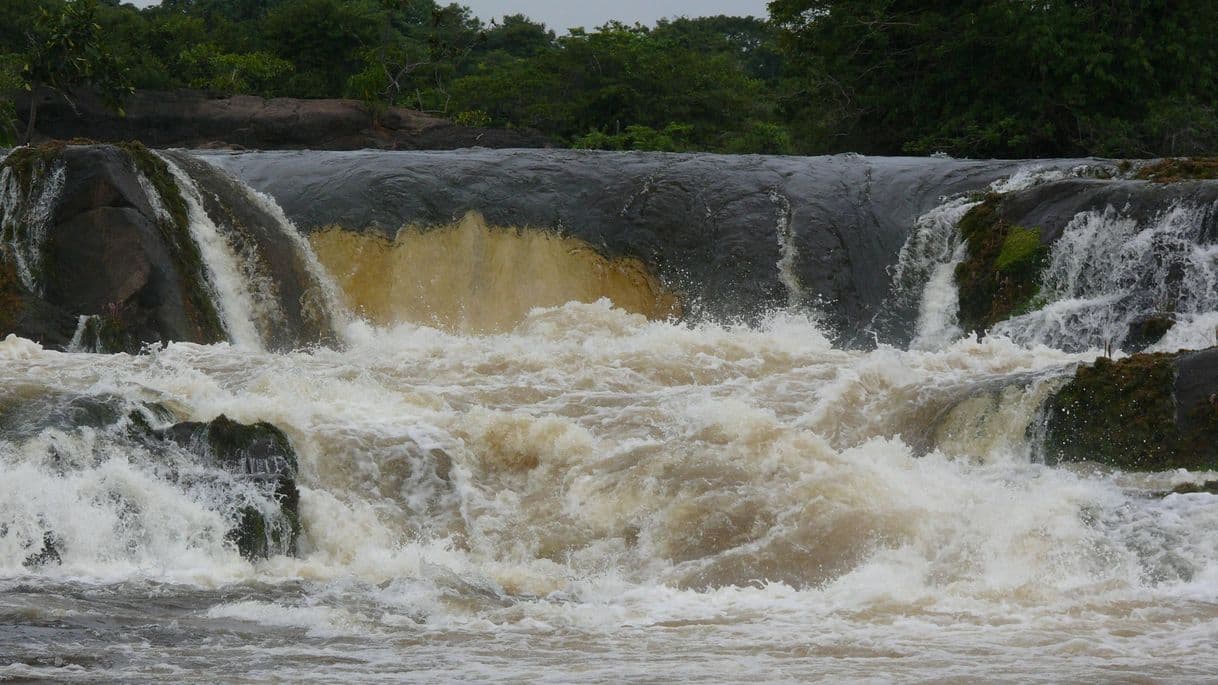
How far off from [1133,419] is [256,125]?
27.9 meters

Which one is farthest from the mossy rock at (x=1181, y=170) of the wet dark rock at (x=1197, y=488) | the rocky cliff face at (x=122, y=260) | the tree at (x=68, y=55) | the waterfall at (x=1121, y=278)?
the tree at (x=68, y=55)

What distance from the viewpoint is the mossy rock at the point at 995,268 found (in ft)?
49.9

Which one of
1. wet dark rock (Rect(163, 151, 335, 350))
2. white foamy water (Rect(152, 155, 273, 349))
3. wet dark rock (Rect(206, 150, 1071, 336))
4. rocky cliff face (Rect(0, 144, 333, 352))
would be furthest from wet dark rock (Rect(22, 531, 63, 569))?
wet dark rock (Rect(206, 150, 1071, 336))

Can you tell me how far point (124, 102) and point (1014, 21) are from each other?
21.3m

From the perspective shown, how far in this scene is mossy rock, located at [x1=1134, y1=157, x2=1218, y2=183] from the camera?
15.9 metres

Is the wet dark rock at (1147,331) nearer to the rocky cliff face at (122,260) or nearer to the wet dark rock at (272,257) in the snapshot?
the wet dark rock at (272,257)

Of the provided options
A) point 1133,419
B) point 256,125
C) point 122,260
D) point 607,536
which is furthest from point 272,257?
point 256,125

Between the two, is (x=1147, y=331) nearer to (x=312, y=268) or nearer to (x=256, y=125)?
(x=312, y=268)

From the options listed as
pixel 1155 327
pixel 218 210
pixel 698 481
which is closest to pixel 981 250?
pixel 1155 327

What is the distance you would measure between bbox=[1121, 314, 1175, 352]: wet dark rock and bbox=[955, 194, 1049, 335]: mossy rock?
152 centimetres

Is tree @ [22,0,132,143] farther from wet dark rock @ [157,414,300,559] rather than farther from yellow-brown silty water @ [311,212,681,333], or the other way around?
wet dark rock @ [157,414,300,559]

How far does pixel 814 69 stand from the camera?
2864 cm

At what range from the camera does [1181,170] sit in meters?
16.2

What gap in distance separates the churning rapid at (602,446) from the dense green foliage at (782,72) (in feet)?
29.0
